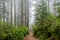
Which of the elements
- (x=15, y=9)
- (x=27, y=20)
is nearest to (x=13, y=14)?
(x=15, y=9)

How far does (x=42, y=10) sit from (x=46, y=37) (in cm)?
183

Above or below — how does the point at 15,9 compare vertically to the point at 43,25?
above

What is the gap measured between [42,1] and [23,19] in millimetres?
13529

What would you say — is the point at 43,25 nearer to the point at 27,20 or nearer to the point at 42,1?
the point at 42,1

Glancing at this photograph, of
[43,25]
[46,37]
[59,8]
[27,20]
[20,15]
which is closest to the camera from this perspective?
[59,8]

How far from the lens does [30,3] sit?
24.5m

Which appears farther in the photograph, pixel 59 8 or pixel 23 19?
pixel 23 19

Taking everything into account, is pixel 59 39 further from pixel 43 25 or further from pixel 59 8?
pixel 43 25

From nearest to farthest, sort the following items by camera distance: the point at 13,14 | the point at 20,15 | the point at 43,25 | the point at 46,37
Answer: the point at 46,37
the point at 43,25
the point at 13,14
the point at 20,15

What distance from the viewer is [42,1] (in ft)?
34.3

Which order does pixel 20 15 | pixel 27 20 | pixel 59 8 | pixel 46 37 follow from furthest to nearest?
pixel 27 20 < pixel 20 15 < pixel 46 37 < pixel 59 8

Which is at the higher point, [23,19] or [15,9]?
[15,9]

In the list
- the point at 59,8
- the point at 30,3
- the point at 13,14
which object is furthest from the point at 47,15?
the point at 30,3

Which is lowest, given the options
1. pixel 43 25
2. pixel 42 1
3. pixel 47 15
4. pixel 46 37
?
pixel 46 37
